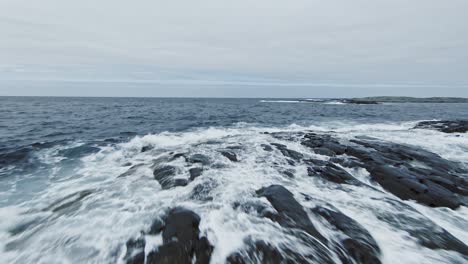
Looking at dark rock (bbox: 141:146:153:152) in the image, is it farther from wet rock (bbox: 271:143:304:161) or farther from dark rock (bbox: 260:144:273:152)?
wet rock (bbox: 271:143:304:161)

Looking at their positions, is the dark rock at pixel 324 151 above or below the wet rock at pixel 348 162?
above

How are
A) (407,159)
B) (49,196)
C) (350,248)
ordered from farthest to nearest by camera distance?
(407,159) < (49,196) < (350,248)

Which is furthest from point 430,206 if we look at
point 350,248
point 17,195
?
point 17,195

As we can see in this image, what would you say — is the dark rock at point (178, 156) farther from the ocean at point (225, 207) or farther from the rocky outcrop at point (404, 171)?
the rocky outcrop at point (404, 171)

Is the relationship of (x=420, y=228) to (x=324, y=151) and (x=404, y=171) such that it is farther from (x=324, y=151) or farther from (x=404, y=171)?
(x=324, y=151)

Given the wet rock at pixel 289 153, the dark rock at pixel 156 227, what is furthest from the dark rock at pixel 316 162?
the dark rock at pixel 156 227

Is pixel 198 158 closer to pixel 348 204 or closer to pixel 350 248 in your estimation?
pixel 348 204

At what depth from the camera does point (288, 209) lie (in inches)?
216

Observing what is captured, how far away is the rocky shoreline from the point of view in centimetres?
407

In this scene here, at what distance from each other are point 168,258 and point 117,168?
6653mm

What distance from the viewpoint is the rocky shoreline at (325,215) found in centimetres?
407

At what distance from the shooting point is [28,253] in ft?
14.0

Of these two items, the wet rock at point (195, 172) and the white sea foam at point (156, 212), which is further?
the wet rock at point (195, 172)

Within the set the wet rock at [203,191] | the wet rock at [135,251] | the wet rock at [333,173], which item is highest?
the wet rock at [333,173]
